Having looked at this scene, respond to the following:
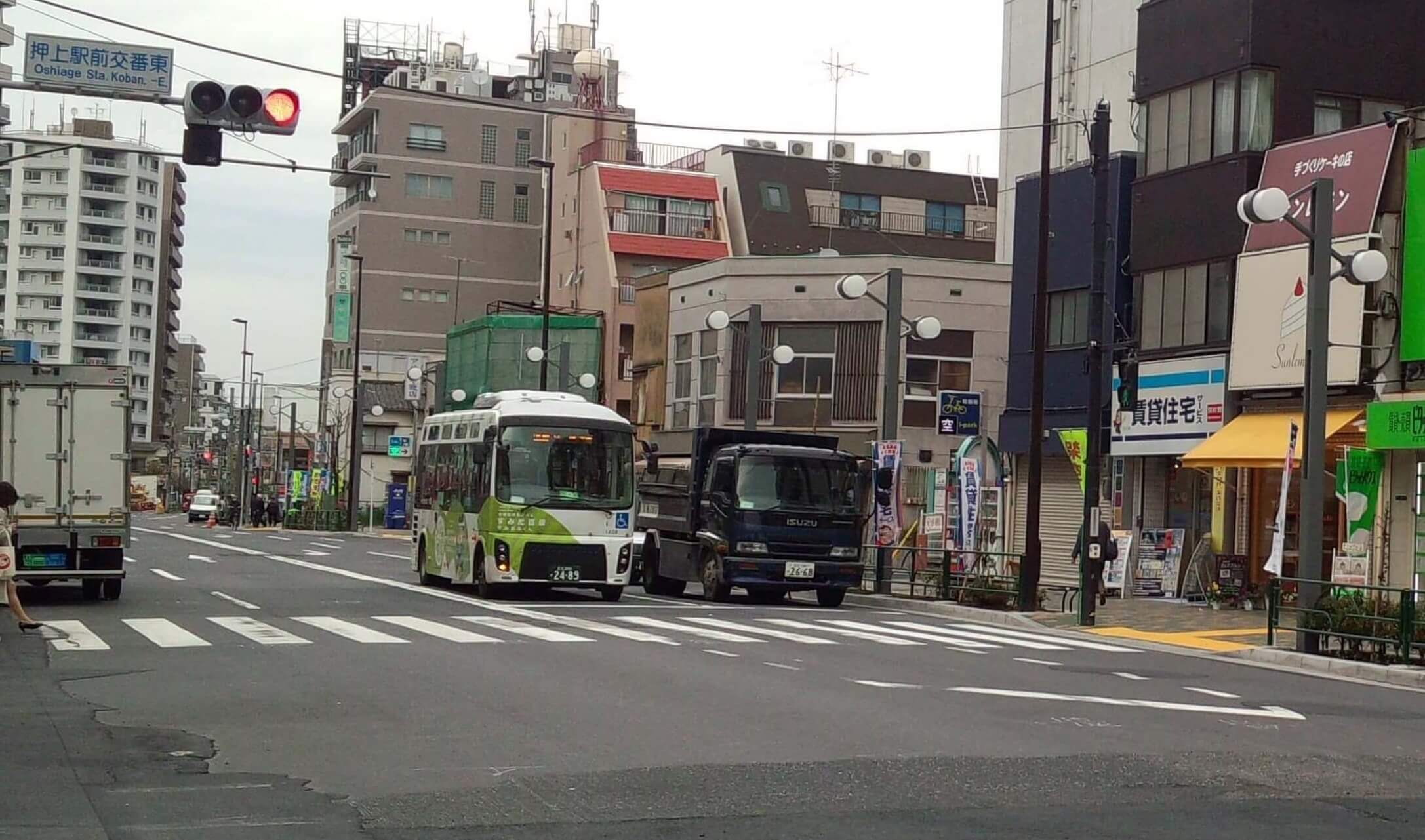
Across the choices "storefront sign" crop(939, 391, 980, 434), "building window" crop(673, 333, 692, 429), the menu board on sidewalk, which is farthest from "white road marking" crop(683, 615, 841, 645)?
"building window" crop(673, 333, 692, 429)

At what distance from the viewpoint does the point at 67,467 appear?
82.5ft

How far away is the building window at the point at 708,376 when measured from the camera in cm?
5275

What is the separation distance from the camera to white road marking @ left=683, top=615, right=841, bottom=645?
66.1ft

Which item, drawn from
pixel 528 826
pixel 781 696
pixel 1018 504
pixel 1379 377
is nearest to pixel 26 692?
pixel 781 696

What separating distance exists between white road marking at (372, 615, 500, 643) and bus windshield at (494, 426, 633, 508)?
4.94 metres

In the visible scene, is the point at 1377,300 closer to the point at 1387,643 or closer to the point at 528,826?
the point at 1387,643

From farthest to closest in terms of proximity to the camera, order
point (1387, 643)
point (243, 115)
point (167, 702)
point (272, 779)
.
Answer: point (1387, 643) < point (243, 115) < point (167, 702) < point (272, 779)

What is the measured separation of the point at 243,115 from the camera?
17.7 m

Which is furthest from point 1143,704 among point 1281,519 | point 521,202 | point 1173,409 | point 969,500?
point 521,202

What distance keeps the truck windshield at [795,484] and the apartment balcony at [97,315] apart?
388 ft

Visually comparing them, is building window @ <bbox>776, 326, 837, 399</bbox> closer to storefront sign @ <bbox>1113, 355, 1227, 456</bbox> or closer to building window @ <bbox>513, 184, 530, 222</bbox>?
storefront sign @ <bbox>1113, 355, 1227, 456</bbox>

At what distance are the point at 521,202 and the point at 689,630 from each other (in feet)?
264

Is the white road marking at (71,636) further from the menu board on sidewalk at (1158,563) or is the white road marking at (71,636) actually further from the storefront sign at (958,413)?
the menu board on sidewalk at (1158,563)

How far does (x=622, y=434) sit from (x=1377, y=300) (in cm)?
1217
